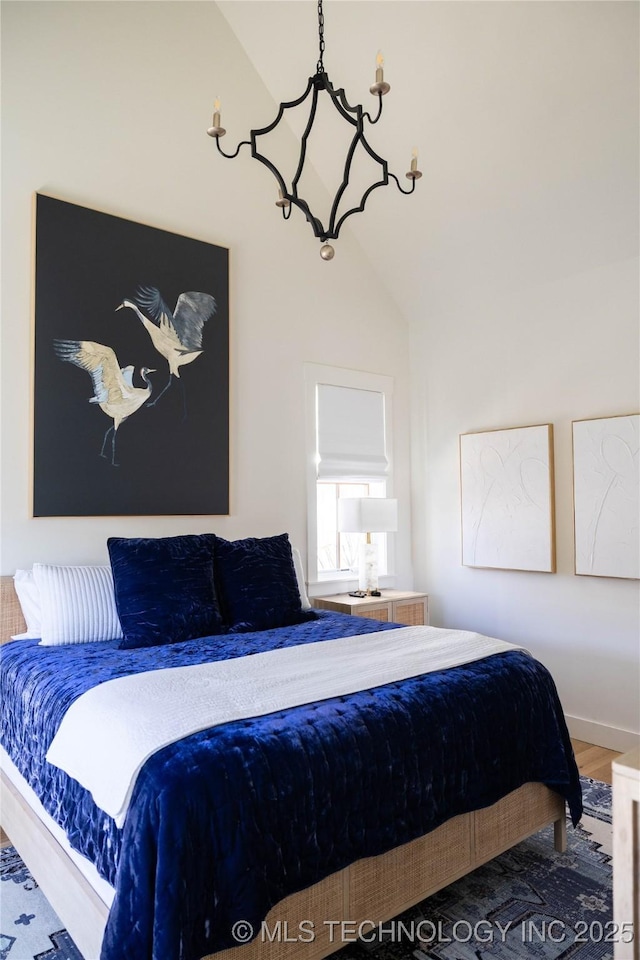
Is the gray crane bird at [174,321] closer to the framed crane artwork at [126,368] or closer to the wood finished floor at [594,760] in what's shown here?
the framed crane artwork at [126,368]

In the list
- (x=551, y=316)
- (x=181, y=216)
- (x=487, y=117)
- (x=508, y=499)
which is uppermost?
(x=487, y=117)

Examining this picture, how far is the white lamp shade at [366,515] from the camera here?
4.05m

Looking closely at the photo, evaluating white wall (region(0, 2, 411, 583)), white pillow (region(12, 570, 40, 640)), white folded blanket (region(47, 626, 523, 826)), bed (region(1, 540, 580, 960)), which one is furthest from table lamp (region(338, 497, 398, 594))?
white pillow (region(12, 570, 40, 640))

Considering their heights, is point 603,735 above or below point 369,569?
below

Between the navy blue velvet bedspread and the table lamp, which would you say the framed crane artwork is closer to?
the table lamp

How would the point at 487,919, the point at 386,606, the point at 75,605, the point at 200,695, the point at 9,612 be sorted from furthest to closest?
the point at 386,606, the point at 9,612, the point at 75,605, the point at 487,919, the point at 200,695

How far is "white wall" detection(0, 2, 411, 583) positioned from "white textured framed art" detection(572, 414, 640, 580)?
142 cm

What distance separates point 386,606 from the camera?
4020 mm

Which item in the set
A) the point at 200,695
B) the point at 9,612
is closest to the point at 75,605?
the point at 9,612

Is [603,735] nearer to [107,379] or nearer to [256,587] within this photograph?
[256,587]

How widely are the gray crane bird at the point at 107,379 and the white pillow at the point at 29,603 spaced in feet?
2.36

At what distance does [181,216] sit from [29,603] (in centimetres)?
226

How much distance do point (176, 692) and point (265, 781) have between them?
46 centimetres

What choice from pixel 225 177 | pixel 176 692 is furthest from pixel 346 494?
pixel 176 692
